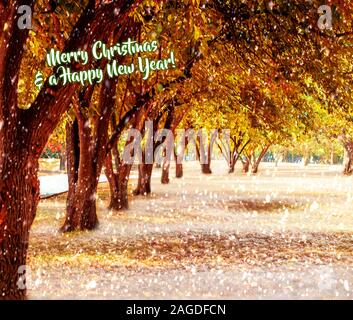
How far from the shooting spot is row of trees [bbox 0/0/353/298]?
652cm

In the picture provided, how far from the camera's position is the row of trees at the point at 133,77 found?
6516 millimetres

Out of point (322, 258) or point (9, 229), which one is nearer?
point (9, 229)

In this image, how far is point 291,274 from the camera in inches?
376

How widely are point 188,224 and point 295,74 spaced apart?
20.8ft

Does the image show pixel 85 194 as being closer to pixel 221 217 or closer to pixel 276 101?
pixel 221 217

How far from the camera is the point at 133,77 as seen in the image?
15.0 meters

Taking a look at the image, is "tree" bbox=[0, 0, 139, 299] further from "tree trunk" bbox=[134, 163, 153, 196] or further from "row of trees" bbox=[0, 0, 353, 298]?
"tree trunk" bbox=[134, 163, 153, 196]

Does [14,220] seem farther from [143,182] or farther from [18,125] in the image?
[143,182]

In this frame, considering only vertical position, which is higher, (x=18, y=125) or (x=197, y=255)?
(x=18, y=125)

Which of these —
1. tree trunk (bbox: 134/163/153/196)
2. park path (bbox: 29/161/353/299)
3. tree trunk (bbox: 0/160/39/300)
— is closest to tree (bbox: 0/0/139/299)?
tree trunk (bbox: 0/160/39/300)

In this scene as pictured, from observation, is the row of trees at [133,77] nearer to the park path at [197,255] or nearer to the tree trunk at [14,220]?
the tree trunk at [14,220]

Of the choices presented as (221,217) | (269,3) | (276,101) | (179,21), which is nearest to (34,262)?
(179,21)

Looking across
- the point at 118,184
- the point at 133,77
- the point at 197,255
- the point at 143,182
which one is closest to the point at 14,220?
the point at 197,255

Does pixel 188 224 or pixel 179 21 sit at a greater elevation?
pixel 179 21
